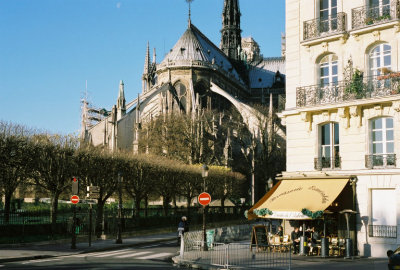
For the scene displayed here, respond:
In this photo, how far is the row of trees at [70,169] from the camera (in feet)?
96.3

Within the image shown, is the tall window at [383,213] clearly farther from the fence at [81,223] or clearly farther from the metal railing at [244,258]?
the fence at [81,223]

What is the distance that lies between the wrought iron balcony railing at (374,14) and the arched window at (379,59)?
990mm

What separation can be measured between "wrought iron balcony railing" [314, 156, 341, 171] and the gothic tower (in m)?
78.6

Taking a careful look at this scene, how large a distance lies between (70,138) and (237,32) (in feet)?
222

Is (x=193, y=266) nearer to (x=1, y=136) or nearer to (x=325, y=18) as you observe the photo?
(x=325, y=18)

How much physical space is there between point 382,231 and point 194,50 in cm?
6570

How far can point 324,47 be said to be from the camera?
2073 cm

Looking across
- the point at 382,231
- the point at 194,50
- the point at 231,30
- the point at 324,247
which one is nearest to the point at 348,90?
the point at 382,231

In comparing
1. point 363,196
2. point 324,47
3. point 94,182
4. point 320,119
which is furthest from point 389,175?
point 94,182

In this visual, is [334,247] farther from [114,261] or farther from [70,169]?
[70,169]

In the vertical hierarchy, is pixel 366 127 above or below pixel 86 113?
below

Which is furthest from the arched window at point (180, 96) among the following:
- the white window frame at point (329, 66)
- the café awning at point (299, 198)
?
the café awning at point (299, 198)

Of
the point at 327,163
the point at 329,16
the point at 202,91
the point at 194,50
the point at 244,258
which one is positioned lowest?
the point at 244,258

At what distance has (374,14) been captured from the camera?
765 inches
